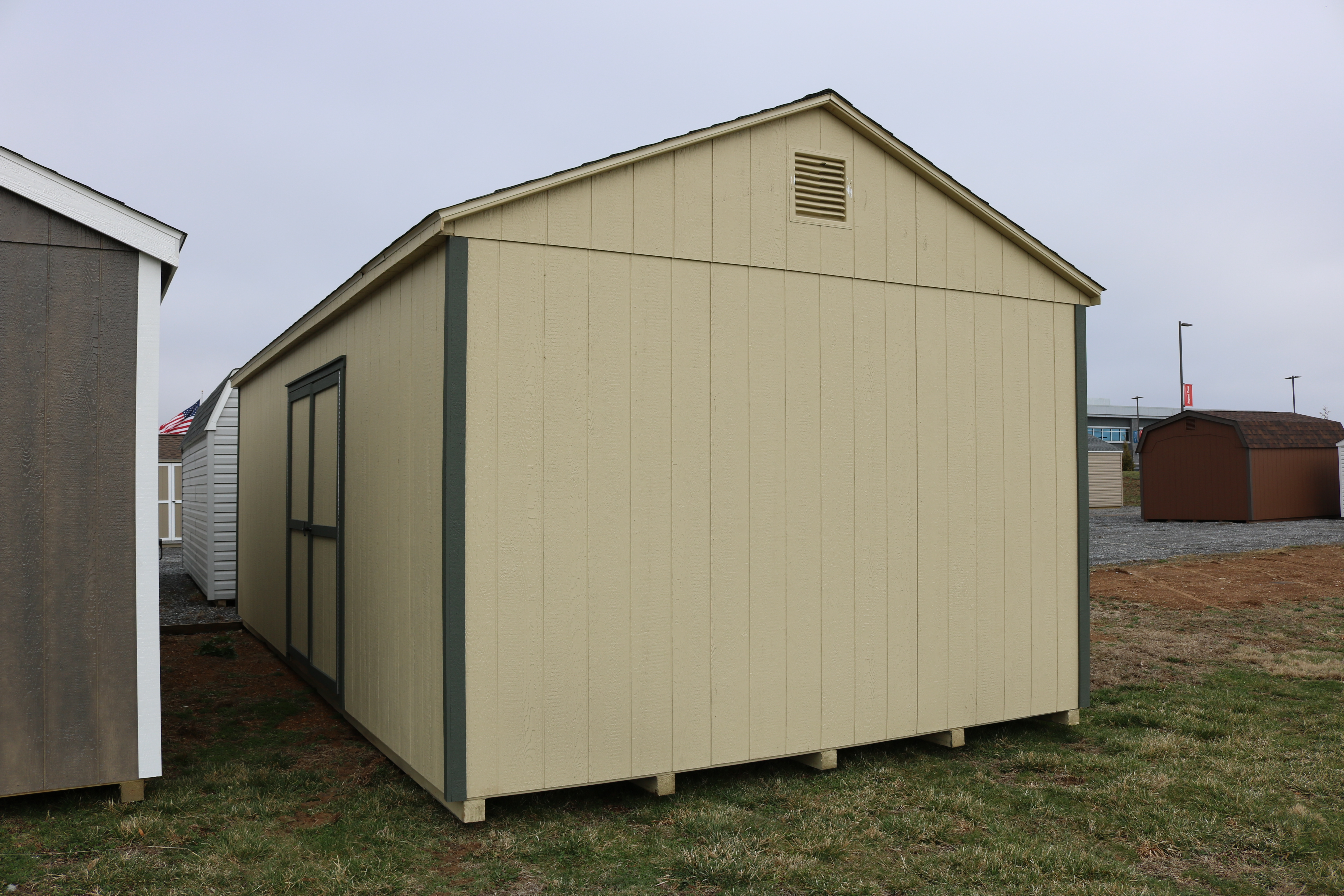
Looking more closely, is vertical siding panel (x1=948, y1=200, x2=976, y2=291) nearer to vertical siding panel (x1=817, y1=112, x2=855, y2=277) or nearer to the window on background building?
vertical siding panel (x1=817, y1=112, x2=855, y2=277)

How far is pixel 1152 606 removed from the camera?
10219 mm

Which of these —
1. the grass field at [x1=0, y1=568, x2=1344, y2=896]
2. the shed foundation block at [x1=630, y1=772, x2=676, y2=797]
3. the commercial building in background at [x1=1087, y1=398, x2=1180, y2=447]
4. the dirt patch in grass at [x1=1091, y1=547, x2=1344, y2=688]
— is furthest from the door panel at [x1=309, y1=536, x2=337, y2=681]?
the commercial building in background at [x1=1087, y1=398, x2=1180, y2=447]

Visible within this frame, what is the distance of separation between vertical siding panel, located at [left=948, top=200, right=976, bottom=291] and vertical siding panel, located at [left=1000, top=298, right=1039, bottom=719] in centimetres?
29

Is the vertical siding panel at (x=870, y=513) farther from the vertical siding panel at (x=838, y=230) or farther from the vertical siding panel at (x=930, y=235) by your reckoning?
the vertical siding panel at (x=930, y=235)

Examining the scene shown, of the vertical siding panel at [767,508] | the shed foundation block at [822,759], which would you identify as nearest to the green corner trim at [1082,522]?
the shed foundation block at [822,759]

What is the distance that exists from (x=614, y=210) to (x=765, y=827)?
2717 mm

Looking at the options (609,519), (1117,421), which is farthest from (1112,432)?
(609,519)

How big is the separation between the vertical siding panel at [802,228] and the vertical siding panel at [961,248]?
84cm

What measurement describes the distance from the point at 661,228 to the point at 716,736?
234 centimetres

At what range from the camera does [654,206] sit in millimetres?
4195

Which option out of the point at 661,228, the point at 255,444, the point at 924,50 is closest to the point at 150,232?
the point at 661,228

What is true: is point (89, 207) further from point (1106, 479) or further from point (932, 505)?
point (1106, 479)

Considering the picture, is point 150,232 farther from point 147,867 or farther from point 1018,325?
point 1018,325

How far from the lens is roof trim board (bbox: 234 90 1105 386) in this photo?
3816 mm
